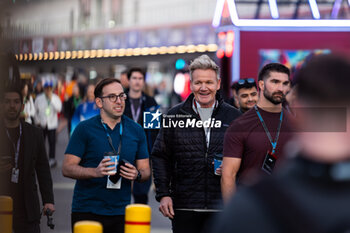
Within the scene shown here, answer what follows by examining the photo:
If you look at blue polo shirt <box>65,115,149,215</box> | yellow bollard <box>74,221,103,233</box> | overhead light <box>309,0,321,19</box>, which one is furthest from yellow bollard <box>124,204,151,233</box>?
overhead light <box>309,0,321,19</box>

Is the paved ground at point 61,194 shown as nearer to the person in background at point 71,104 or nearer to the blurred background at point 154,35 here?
the person in background at point 71,104

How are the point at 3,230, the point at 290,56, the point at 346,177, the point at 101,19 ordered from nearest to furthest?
the point at 346,177
the point at 3,230
the point at 101,19
the point at 290,56

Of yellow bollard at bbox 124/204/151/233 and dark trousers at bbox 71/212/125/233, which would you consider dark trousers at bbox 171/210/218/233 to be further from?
yellow bollard at bbox 124/204/151/233

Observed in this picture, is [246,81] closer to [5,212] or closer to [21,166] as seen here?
[21,166]

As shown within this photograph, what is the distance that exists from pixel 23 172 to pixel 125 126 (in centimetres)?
81

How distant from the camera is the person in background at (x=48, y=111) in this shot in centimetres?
498

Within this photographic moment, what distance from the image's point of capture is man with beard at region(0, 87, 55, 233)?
4887 millimetres

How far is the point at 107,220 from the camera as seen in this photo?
4660 mm

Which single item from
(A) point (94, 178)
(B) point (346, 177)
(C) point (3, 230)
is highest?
(B) point (346, 177)

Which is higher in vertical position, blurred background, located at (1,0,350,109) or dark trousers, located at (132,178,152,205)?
blurred background, located at (1,0,350,109)

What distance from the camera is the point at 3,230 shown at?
4414 millimetres

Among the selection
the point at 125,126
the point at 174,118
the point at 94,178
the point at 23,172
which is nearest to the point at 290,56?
the point at 174,118

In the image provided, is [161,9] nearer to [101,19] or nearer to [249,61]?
[101,19]

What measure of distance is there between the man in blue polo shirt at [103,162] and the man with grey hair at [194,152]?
19 cm
